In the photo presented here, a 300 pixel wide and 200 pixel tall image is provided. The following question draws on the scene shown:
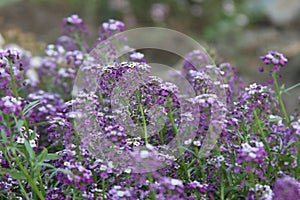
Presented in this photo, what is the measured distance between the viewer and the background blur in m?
9.38

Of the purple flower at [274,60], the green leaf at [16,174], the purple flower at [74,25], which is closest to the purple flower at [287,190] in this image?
the purple flower at [274,60]

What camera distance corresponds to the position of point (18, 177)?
245cm

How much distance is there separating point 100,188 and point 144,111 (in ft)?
1.70

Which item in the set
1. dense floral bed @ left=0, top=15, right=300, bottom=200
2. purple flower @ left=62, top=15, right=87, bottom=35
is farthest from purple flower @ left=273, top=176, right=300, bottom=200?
purple flower @ left=62, top=15, right=87, bottom=35

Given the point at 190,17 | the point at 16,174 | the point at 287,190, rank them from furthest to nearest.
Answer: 1. the point at 190,17
2. the point at 16,174
3. the point at 287,190

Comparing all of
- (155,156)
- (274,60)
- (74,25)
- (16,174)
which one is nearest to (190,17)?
(74,25)

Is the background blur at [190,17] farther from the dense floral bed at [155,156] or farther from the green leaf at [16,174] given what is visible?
the green leaf at [16,174]

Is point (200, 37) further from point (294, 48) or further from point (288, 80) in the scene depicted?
point (288, 80)

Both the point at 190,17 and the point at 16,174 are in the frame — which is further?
the point at 190,17

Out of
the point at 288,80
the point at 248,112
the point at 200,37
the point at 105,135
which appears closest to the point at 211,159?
the point at 248,112

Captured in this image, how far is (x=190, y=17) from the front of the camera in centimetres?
1031

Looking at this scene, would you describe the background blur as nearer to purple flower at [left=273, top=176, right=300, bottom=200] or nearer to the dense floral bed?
the dense floral bed

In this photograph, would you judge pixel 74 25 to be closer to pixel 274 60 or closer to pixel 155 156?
pixel 274 60

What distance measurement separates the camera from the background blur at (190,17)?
9.38 metres
